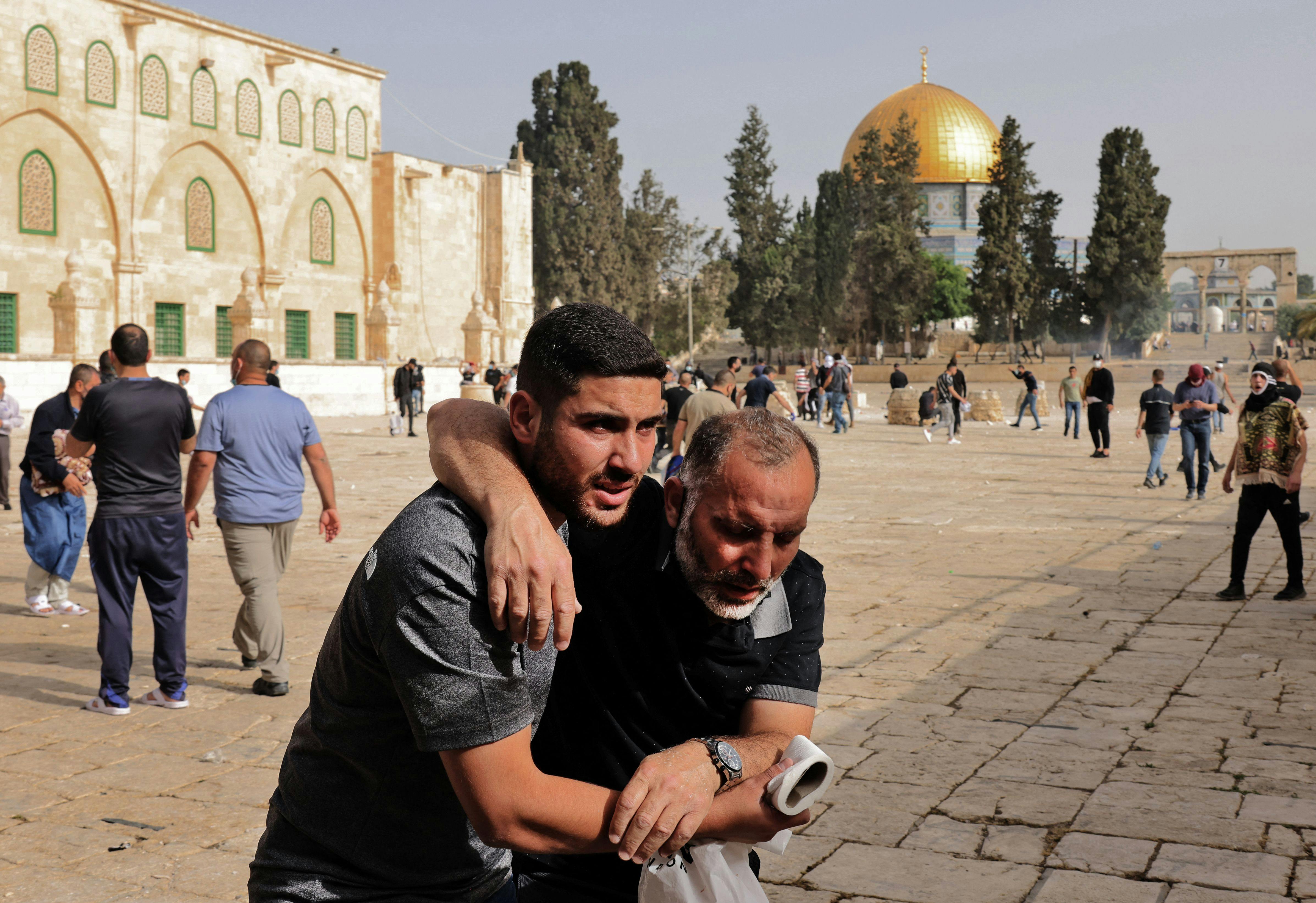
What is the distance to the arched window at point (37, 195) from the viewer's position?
30922 mm

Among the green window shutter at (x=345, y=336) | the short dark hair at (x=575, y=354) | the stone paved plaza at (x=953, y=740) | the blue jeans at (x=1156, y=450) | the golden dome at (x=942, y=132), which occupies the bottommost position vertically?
the stone paved plaza at (x=953, y=740)

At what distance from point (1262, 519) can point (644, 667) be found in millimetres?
7460

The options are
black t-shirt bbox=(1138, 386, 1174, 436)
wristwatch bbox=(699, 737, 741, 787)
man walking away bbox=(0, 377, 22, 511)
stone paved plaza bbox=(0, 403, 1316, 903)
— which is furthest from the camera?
black t-shirt bbox=(1138, 386, 1174, 436)

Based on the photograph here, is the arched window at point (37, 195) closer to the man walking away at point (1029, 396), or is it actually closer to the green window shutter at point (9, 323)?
the green window shutter at point (9, 323)

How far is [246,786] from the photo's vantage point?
4516 millimetres

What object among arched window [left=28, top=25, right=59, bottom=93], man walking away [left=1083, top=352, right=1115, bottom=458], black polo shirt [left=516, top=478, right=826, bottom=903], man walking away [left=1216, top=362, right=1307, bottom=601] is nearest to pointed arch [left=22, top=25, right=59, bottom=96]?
arched window [left=28, top=25, right=59, bottom=93]

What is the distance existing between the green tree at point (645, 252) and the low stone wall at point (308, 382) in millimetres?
15389

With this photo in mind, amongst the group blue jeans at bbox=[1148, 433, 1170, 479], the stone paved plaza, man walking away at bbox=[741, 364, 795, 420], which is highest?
man walking away at bbox=[741, 364, 795, 420]

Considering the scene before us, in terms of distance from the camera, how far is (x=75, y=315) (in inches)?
1097

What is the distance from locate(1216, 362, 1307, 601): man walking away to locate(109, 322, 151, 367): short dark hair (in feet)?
21.9

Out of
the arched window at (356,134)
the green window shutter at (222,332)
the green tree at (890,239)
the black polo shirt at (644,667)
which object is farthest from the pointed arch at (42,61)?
the black polo shirt at (644,667)

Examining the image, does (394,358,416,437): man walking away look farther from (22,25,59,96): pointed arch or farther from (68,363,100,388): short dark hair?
(68,363,100,388): short dark hair

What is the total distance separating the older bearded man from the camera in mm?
1874

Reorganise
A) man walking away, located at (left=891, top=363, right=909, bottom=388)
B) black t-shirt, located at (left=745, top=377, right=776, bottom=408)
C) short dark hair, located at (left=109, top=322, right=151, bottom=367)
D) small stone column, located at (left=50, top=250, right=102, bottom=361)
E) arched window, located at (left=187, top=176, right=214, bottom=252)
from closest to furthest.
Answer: short dark hair, located at (left=109, top=322, right=151, bottom=367), black t-shirt, located at (left=745, top=377, right=776, bottom=408), small stone column, located at (left=50, top=250, right=102, bottom=361), man walking away, located at (left=891, top=363, right=909, bottom=388), arched window, located at (left=187, top=176, right=214, bottom=252)
